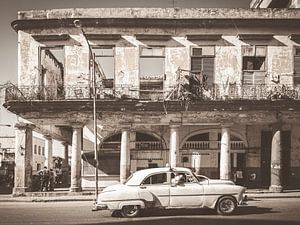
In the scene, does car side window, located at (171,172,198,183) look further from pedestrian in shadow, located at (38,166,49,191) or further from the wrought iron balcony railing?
pedestrian in shadow, located at (38,166,49,191)

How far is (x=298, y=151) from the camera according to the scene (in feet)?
76.6

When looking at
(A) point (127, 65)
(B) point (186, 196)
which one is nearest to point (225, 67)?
Result: (A) point (127, 65)

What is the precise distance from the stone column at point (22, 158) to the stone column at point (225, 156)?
9.73m

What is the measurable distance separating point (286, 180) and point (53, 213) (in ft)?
47.6

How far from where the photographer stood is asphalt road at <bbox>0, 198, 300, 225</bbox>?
11.5m

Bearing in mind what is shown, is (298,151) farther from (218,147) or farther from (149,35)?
(149,35)

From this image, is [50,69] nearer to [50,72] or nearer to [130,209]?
[50,72]

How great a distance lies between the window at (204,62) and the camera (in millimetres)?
21203

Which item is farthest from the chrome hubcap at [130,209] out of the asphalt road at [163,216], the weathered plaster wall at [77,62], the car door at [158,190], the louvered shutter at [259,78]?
the louvered shutter at [259,78]

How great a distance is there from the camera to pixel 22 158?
66.3 ft

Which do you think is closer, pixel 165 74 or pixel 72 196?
pixel 72 196

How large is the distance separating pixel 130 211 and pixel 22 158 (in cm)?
969

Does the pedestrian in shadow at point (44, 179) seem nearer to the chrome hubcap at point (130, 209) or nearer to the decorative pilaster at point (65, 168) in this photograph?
the decorative pilaster at point (65, 168)

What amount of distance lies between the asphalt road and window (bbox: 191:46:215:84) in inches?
327
